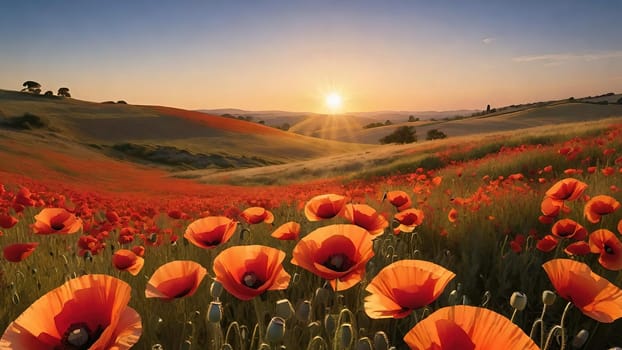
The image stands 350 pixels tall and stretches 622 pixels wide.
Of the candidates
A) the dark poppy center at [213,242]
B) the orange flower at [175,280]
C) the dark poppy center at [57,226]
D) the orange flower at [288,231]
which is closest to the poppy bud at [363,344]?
the orange flower at [175,280]

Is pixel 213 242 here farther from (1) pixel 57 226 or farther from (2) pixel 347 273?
(1) pixel 57 226

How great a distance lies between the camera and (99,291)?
1.12 meters

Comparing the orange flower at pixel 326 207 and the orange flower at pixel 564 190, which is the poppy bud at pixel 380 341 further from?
the orange flower at pixel 564 190

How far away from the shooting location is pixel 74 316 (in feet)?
3.67

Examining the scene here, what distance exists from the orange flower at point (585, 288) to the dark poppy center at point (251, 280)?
0.85 m

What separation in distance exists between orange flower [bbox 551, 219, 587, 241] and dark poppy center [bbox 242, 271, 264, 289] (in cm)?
155

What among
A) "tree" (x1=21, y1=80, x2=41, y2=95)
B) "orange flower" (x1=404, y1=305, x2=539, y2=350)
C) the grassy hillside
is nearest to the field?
"orange flower" (x1=404, y1=305, x2=539, y2=350)

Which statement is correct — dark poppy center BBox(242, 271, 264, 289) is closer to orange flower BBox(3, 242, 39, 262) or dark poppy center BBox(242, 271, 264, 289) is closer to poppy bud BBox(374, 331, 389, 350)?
poppy bud BBox(374, 331, 389, 350)

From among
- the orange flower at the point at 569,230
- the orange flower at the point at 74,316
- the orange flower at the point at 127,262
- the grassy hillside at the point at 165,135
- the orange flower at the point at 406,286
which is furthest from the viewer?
the grassy hillside at the point at 165,135

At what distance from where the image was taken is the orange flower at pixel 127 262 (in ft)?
6.30

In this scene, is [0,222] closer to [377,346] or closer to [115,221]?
[115,221]

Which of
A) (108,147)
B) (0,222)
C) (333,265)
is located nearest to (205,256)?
(0,222)

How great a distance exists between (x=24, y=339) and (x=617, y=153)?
371 inches

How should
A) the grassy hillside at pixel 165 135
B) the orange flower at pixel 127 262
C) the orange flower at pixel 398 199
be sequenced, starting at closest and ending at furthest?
the orange flower at pixel 127 262
the orange flower at pixel 398 199
the grassy hillside at pixel 165 135
